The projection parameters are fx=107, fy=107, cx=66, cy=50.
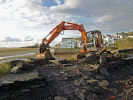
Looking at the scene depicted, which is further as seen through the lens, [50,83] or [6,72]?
[6,72]

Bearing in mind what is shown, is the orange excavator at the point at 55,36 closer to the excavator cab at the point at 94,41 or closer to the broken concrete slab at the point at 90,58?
the excavator cab at the point at 94,41

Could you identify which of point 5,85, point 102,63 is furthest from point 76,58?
point 5,85

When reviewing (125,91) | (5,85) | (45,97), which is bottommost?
(125,91)

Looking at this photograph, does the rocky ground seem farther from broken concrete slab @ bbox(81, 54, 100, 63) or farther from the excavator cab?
the excavator cab

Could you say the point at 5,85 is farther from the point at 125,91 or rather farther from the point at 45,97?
the point at 125,91

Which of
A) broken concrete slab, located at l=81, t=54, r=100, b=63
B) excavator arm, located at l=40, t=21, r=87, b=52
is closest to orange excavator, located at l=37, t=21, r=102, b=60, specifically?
excavator arm, located at l=40, t=21, r=87, b=52

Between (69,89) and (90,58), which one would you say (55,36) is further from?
(69,89)

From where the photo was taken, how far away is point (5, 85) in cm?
323

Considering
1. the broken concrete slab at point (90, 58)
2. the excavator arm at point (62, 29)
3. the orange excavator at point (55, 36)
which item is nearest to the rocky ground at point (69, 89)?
the broken concrete slab at point (90, 58)

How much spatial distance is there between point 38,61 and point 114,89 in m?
4.44

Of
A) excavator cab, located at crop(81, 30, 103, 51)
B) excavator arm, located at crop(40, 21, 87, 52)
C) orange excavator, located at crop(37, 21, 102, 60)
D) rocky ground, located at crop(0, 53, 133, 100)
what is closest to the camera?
rocky ground, located at crop(0, 53, 133, 100)

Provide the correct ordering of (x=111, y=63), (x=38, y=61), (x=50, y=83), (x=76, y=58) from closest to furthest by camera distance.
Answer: (x=50, y=83) → (x=38, y=61) → (x=111, y=63) → (x=76, y=58)

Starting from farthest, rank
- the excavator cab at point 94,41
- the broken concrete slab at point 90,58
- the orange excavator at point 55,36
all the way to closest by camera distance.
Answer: the excavator cab at point 94,41 < the orange excavator at point 55,36 < the broken concrete slab at point 90,58

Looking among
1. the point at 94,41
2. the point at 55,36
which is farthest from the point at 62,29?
the point at 94,41
